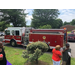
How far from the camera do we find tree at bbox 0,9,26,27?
14.4 metres

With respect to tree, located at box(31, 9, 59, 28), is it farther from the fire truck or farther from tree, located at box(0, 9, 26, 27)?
the fire truck

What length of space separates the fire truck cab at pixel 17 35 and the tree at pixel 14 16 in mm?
6207

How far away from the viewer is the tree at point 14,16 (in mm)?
14414

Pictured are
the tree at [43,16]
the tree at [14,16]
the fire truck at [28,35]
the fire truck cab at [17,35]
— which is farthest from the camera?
the tree at [43,16]

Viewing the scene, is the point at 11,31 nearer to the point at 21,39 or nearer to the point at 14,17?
the point at 21,39

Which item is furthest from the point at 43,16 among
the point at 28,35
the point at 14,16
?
the point at 28,35

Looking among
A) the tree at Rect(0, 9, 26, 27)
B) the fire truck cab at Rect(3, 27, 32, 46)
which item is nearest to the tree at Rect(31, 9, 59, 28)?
the tree at Rect(0, 9, 26, 27)

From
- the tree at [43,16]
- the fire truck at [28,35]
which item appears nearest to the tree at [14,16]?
the fire truck at [28,35]

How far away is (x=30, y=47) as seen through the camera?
4.47 metres

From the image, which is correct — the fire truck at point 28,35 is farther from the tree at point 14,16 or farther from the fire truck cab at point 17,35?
the tree at point 14,16

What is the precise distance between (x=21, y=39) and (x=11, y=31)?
1685mm

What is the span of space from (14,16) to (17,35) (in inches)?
291

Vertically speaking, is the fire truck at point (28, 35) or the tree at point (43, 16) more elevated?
the tree at point (43, 16)

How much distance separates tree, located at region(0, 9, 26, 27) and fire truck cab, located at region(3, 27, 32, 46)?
621 centimetres
